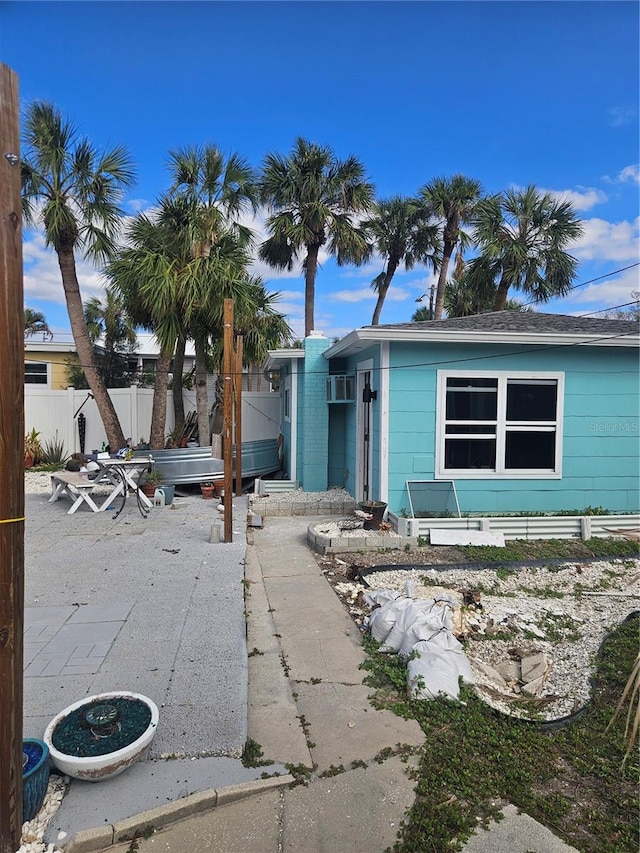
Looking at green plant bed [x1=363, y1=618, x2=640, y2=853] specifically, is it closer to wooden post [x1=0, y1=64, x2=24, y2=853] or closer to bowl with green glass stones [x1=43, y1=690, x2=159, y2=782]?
bowl with green glass stones [x1=43, y1=690, x2=159, y2=782]

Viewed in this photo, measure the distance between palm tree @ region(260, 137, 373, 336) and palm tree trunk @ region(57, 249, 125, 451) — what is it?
23.4 feet

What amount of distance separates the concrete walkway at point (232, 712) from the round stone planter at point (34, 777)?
112 mm

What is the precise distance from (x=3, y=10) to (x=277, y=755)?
11.1 feet

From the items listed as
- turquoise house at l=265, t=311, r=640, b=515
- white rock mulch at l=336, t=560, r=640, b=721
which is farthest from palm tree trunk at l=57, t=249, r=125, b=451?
white rock mulch at l=336, t=560, r=640, b=721

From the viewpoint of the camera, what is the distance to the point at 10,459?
198 centimetres

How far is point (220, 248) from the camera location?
1104cm

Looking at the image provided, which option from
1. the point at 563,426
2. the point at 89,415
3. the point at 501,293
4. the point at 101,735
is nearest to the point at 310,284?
the point at 501,293

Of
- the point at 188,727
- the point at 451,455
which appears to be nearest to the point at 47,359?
the point at 451,455

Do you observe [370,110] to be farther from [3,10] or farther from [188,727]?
[188,727]

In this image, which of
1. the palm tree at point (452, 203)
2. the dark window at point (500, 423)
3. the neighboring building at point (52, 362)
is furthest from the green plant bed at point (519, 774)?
the palm tree at point (452, 203)

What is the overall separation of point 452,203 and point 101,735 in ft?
59.4

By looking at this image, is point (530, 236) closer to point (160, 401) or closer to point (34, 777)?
point (160, 401)

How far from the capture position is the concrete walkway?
2186 millimetres

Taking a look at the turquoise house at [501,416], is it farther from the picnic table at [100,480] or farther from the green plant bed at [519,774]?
the green plant bed at [519,774]
